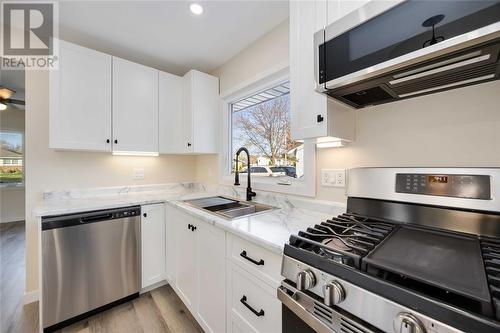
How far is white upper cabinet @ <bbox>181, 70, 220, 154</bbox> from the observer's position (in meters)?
2.34

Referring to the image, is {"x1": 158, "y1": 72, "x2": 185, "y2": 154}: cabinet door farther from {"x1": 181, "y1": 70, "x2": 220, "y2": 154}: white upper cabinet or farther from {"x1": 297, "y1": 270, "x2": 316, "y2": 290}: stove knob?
{"x1": 297, "y1": 270, "x2": 316, "y2": 290}: stove knob

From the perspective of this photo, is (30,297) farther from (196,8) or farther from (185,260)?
(196,8)

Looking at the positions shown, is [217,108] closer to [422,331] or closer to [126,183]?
[126,183]

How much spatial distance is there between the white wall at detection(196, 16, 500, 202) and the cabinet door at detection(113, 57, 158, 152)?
1820 mm

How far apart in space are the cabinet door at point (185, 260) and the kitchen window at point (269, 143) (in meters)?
0.71

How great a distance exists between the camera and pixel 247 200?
1963mm

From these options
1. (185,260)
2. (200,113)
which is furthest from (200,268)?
(200,113)

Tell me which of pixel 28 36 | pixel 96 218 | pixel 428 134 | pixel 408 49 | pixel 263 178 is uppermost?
pixel 28 36

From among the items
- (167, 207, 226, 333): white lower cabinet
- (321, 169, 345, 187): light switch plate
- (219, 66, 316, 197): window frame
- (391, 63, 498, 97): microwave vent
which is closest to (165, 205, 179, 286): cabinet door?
(167, 207, 226, 333): white lower cabinet

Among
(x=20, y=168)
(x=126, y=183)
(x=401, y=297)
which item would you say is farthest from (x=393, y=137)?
(x=20, y=168)

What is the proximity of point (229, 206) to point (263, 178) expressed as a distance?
17.0 inches

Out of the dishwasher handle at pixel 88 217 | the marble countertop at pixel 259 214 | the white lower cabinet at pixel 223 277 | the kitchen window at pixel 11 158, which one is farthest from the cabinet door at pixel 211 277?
the kitchen window at pixel 11 158

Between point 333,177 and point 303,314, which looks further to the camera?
point 333,177

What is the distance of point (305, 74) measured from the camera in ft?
3.89
